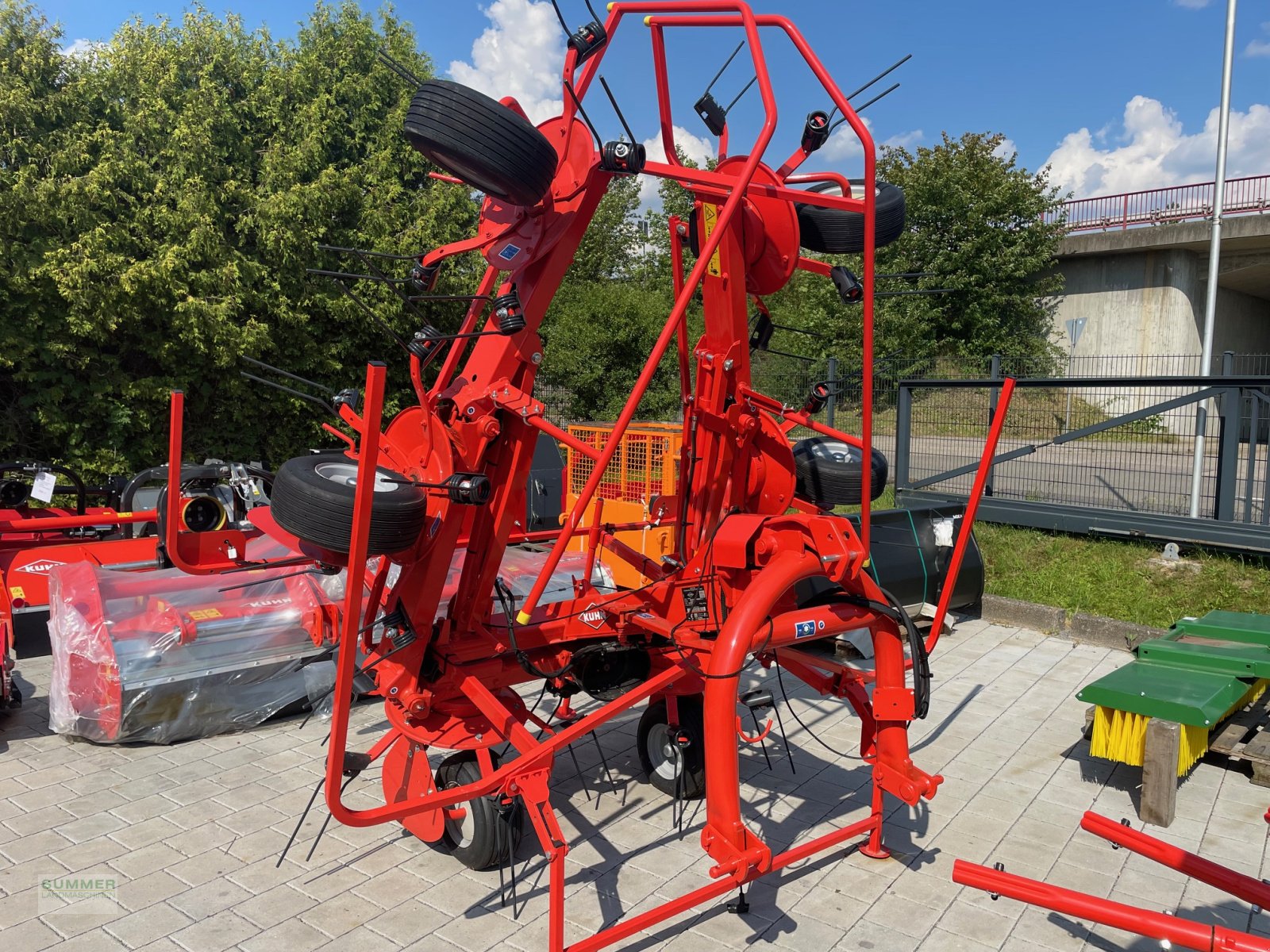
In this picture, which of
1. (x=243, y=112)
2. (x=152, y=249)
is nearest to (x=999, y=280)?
(x=243, y=112)

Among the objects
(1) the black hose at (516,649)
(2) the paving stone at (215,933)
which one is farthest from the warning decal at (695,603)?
(2) the paving stone at (215,933)

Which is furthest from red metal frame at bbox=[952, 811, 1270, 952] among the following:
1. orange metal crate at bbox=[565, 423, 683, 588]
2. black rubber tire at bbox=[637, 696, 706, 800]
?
orange metal crate at bbox=[565, 423, 683, 588]

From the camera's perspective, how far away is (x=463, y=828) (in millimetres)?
4059

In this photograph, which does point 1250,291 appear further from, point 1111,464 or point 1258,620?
point 1258,620

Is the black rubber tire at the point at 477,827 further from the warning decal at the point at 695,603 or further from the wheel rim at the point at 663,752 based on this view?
the warning decal at the point at 695,603

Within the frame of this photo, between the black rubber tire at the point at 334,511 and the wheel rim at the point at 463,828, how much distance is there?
4.15 ft

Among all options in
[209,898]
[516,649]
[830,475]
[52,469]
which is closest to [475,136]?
[516,649]

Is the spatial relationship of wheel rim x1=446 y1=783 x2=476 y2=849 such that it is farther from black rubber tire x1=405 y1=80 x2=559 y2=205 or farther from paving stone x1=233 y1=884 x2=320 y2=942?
A: black rubber tire x1=405 y1=80 x2=559 y2=205

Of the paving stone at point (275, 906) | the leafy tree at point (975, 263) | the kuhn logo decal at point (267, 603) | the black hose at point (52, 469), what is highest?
the leafy tree at point (975, 263)

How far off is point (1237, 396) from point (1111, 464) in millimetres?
1814

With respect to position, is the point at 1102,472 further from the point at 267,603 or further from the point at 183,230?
the point at 183,230

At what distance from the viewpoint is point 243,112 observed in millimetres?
15352

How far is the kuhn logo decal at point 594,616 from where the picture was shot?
4.38 m

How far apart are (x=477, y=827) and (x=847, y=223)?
3186mm
